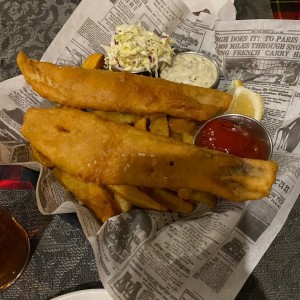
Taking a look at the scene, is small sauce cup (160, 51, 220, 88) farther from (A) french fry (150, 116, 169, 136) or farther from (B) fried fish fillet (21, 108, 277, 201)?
(B) fried fish fillet (21, 108, 277, 201)

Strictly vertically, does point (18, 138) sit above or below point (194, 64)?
below

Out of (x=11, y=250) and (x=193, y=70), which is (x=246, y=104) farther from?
(x=11, y=250)

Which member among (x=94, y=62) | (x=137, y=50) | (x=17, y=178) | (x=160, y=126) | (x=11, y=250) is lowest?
(x=11, y=250)

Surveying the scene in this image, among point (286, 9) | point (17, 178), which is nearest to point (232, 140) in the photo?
point (17, 178)

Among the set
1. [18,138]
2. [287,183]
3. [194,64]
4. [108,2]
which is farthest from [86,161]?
[108,2]

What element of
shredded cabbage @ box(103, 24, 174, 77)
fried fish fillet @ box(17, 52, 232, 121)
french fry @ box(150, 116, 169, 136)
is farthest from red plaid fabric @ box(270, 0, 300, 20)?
french fry @ box(150, 116, 169, 136)

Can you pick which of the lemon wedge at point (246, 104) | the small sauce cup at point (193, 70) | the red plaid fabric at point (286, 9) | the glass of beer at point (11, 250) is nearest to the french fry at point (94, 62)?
the small sauce cup at point (193, 70)

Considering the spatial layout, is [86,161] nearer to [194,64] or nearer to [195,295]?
[195,295]

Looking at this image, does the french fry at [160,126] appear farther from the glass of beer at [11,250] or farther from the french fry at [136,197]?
the glass of beer at [11,250]
